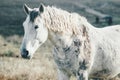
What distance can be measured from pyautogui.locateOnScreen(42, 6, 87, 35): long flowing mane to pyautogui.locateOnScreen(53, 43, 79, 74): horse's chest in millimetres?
328

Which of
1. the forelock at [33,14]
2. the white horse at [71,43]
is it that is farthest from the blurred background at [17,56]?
the forelock at [33,14]

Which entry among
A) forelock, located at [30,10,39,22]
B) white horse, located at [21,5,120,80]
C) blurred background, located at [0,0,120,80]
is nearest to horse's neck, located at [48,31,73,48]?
white horse, located at [21,5,120,80]

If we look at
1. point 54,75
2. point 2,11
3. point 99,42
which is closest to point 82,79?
point 99,42

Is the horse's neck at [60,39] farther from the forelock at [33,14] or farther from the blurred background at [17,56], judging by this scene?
the forelock at [33,14]

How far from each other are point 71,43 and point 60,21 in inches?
17.8

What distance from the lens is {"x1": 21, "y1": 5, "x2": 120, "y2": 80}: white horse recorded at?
6.48m

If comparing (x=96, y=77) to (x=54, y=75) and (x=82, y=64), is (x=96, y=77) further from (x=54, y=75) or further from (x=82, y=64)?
(x=54, y=75)

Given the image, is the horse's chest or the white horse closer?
the white horse

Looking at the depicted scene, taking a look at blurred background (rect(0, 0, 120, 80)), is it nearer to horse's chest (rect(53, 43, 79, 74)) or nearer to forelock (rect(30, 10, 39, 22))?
horse's chest (rect(53, 43, 79, 74))

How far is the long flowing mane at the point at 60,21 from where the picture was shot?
678 centimetres

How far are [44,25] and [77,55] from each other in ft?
2.92

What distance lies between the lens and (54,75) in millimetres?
9953

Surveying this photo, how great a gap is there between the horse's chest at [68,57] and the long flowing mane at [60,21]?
1.07 feet

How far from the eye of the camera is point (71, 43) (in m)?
7.16
